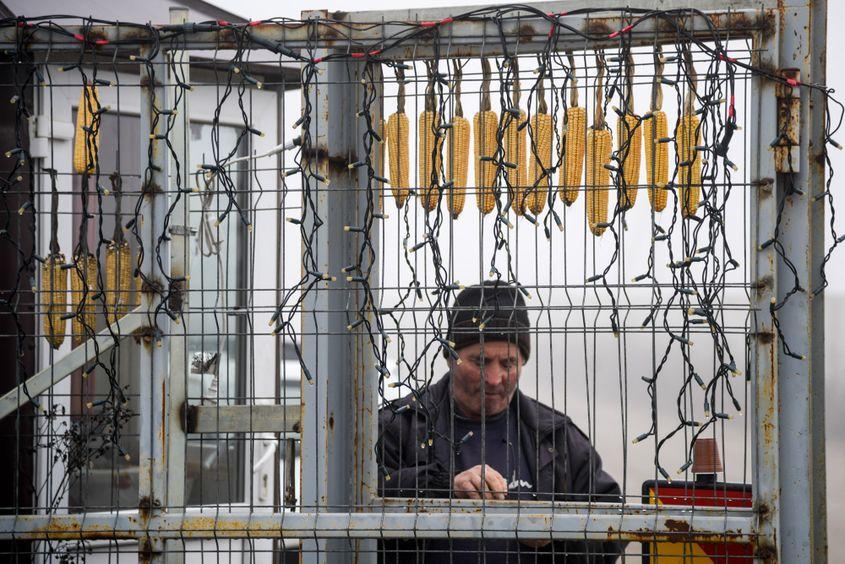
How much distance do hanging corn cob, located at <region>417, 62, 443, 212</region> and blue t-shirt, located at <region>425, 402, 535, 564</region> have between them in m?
0.79

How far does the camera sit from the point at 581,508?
9.40 ft

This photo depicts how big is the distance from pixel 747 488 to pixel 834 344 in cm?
145

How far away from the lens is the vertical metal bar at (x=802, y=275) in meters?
2.73

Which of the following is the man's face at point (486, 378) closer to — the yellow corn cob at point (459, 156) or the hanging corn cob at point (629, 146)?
the yellow corn cob at point (459, 156)

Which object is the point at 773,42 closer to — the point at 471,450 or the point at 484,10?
the point at 484,10

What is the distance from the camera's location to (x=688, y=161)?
2.74m

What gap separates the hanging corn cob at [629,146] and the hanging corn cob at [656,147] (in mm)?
36

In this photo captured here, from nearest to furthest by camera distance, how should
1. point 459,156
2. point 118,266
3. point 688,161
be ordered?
point 688,161 → point 459,156 → point 118,266

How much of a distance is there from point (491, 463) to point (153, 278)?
53.7 inches

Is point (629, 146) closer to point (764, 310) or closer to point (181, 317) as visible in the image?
point (764, 310)

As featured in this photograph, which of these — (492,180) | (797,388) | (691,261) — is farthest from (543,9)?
(797,388)

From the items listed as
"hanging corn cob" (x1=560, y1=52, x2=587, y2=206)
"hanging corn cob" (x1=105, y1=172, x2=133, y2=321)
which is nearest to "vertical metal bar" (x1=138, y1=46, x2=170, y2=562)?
"hanging corn cob" (x1=105, y1=172, x2=133, y2=321)

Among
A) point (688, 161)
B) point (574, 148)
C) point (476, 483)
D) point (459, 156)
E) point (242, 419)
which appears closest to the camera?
point (688, 161)

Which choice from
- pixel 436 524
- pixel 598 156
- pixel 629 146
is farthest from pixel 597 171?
pixel 436 524
